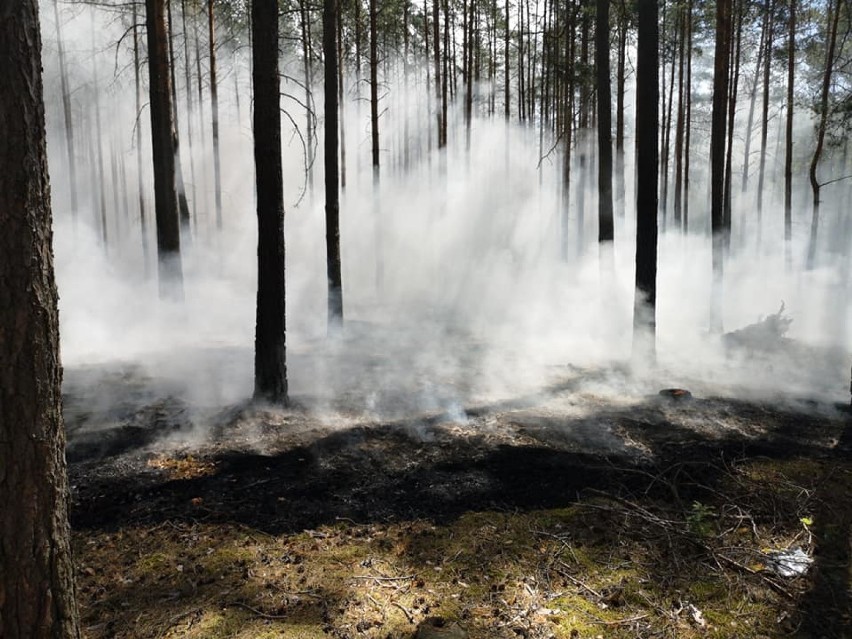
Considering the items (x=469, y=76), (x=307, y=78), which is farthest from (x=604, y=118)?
(x=307, y=78)

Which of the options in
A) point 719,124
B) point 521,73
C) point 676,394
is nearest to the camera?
point 676,394

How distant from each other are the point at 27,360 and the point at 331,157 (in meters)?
9.74

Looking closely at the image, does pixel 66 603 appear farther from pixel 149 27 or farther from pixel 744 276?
pixel 744 276

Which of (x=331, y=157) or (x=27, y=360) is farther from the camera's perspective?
(x=331, y=157)

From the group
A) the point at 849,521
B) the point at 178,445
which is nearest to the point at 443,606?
the point at 849,521

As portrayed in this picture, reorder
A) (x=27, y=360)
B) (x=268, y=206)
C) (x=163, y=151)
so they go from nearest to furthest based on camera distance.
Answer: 1. (x=27, y=360)
2. (x=268, y=206)
3. (x=163, y=151)

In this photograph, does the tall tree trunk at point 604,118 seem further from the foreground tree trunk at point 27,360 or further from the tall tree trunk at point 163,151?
the foreground tree trunk at point 27,360

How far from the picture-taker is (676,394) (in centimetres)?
801

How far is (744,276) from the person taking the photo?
1916 centimetres

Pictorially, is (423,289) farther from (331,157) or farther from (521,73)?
(521,73)

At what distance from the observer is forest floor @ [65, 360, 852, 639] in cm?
304

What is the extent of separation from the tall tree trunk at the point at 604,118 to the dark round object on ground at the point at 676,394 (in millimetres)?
4392

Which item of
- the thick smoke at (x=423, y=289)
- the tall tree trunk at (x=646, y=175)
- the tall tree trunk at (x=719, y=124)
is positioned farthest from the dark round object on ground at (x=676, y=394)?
the tall tree trunk at (x=719, y=124)

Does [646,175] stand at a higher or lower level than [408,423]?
higher
